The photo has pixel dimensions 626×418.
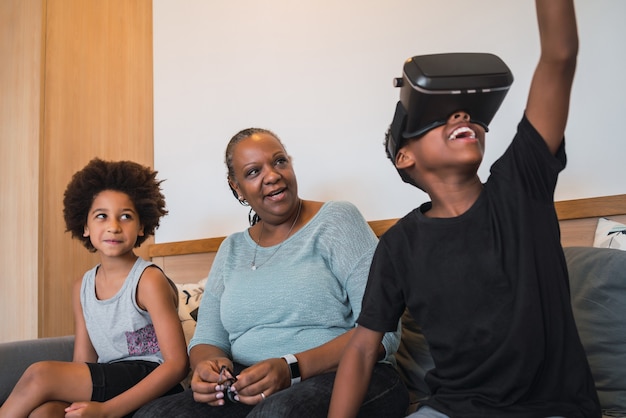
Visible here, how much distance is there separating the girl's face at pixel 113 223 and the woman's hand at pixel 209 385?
22.4 inches

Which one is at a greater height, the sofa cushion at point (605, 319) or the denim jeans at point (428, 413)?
the sofa cushion at point (605, 319)

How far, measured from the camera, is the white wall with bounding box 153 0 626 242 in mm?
1678

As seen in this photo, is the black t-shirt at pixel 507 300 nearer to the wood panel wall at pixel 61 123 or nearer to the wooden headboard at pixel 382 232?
the wooden headboard at pixel 382 232

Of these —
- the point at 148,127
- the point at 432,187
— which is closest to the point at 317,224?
the point at 432,187

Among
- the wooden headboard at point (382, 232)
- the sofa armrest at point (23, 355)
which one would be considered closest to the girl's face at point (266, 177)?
the wooden headboard at point (382, 232)

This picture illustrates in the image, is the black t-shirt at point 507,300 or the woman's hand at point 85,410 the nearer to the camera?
the black t-shirt at point 507,300

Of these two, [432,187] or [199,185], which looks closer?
[432,187]

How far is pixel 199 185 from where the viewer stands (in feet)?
8.73

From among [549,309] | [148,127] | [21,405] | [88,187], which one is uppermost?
[148,127]

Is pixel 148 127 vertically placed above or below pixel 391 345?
above

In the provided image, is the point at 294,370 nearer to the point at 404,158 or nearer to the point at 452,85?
the point at 404,158

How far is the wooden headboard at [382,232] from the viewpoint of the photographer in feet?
5.35

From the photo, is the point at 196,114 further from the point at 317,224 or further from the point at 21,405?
the point at 21,405

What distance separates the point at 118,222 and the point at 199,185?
0.79 metres
